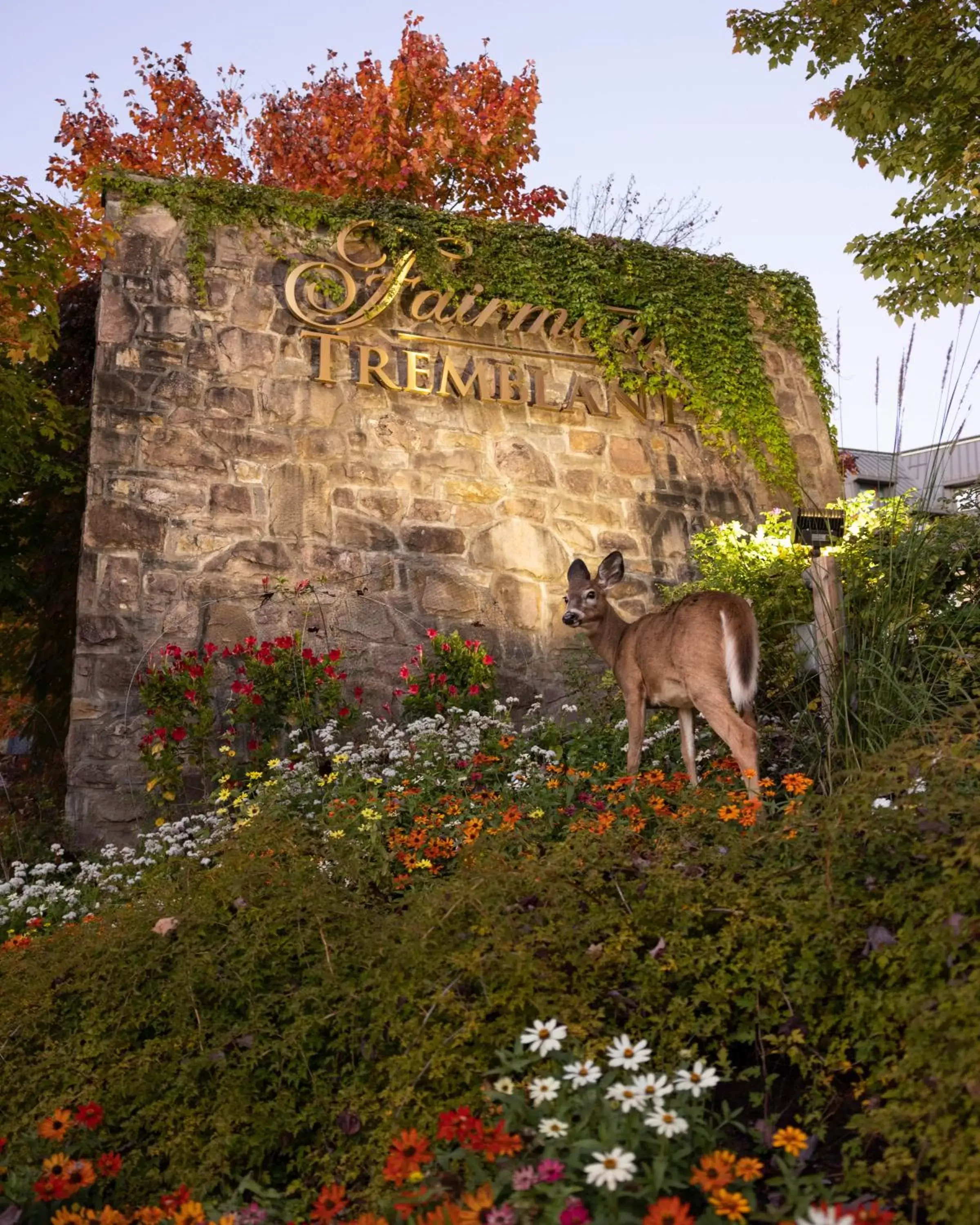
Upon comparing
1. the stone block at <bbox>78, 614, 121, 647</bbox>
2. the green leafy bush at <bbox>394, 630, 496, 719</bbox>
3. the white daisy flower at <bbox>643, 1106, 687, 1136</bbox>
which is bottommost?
the white daisy flower at <bbox>643, 1106, 687, 1136</bbox>

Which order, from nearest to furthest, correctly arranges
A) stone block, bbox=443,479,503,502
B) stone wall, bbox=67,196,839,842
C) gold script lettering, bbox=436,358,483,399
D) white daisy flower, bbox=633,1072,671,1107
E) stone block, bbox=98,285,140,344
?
white daisy flower, bbox=633,1072,671,1107 → stone wall, bbox=67,196,839,842 → stone block, bbox=98,285,140,344 → stone block, bbox=443,479,503,502 → gold script lettering, bbox=436,358,483,399

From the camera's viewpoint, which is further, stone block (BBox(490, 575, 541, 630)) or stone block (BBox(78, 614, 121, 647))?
stone block (BBox(490, 575, 541, 630))

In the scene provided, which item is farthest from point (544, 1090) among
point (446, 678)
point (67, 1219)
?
point (446, 678)

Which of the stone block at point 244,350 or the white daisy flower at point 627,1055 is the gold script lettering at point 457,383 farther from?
the white daisy flower at point 627,1055

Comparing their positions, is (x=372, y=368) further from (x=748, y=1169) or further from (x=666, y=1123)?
(x=748, y=1169)

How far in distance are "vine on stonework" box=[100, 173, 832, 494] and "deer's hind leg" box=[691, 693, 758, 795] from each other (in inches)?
186

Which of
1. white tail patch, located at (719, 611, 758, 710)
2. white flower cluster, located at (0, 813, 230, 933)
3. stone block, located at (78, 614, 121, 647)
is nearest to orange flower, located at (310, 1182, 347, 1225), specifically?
white flower cluster, located at (0, 813, 230, 933)

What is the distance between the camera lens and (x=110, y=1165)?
284cm

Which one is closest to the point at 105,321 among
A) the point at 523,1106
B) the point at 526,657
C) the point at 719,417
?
the point at 526,657

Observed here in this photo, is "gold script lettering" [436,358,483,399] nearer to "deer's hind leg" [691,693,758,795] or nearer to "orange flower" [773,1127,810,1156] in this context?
"deer's hind leg" [691,693,758,795]

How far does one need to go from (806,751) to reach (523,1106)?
3.41 metres

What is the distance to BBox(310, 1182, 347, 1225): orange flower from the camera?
243 cm

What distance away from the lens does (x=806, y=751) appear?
18.6 ft

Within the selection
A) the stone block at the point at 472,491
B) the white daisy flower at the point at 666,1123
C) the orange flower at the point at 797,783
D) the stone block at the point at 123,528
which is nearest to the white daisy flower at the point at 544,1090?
the white daisy flower at the point at 666,1123
